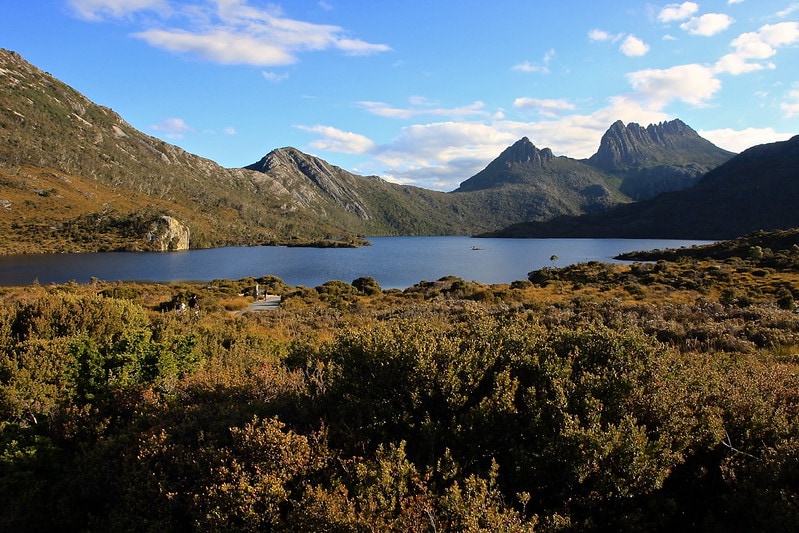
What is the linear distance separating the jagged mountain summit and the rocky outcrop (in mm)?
157361

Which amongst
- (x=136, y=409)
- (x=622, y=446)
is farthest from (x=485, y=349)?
(x=136, y=409)

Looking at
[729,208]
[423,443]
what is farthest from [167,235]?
[729,208]

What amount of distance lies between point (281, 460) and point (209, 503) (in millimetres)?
657

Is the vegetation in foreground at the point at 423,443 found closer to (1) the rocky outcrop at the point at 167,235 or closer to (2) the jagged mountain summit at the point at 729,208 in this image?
(1) the rocky outcrop at the point at 167,235

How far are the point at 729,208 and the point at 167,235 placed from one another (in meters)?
202

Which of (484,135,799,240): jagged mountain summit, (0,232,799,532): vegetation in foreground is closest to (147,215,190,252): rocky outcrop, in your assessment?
(0,232,799,532): vegetation in foreground

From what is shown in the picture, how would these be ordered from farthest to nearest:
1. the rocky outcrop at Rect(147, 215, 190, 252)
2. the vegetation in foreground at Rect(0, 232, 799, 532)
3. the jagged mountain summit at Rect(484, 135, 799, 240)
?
the jagged mountain summit at Rect(484, 135, 799, 240) → the rocky outcrop at Rect(147, 215, 190, 252) → the vegetation in foreground at Rect(0, 232, 799, 532)

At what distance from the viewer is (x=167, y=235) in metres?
123

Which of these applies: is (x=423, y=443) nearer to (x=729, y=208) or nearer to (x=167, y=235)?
(x=167, y=235)

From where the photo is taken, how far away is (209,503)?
3.71 m

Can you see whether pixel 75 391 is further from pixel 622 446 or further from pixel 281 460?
pixel 622 446

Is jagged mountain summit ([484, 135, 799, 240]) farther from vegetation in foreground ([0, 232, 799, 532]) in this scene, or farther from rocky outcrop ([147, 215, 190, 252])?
vegetation in foreground ([0, 232, 799, 532])

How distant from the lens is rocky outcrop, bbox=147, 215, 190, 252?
388 ft

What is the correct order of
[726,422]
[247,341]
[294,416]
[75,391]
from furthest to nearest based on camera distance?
1. [247,341]
2. [75,391]
3. [294,416]
4. [726,422]
